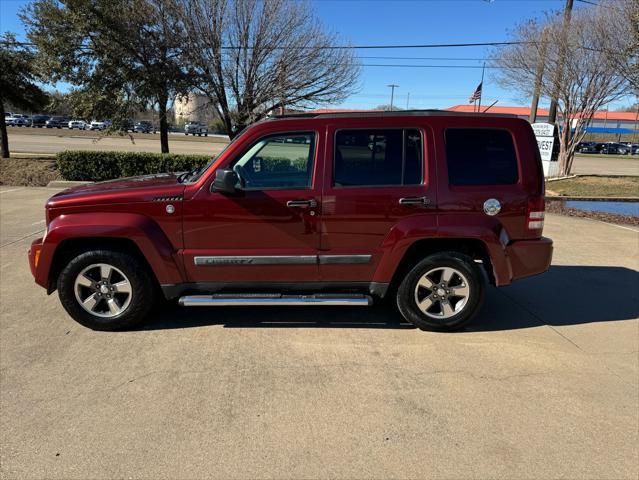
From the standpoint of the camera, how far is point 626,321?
4738 mm

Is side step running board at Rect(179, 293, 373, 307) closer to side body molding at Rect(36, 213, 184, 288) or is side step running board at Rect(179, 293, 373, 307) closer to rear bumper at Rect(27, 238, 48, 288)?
Result: side body molding at Rect(36, 213, 184, 288)

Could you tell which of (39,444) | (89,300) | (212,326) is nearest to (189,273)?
(212,326)

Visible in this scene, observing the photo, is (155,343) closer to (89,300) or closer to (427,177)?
(89,300)

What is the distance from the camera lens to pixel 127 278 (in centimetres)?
413

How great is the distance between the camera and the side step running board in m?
4.09

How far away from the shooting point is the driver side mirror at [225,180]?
3822 mm

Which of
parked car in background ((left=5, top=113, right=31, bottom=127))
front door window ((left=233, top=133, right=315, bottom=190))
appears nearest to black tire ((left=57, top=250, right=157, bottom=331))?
front door window ((left=233, top=133, right=315, bottom=190))

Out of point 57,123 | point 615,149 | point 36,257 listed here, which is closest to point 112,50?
point 36,257

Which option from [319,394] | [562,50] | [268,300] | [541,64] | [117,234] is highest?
[562,50]

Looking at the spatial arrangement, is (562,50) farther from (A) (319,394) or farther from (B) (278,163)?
(A) (319,394)

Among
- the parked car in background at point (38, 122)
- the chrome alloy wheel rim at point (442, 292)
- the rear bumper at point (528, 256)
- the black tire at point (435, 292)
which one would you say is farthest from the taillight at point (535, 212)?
the parked car in background at point (38, 122)

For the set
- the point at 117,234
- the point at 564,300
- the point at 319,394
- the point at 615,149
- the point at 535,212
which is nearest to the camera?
the point at 319,394

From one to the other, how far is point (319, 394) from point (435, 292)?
1.60m

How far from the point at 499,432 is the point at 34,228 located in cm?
824
